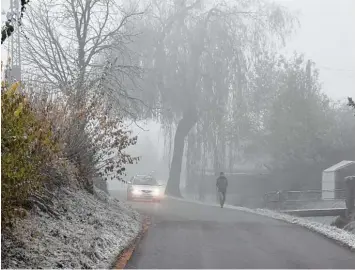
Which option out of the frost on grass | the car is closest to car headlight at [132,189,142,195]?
the car

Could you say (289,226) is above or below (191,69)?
below

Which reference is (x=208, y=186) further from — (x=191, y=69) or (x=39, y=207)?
(x=39, y=207)

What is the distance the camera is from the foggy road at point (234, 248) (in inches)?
380

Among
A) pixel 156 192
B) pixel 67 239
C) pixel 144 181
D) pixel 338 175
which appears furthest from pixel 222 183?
pixel 67 239

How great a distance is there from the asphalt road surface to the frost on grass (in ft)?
1.80

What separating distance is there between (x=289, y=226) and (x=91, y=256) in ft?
29.3

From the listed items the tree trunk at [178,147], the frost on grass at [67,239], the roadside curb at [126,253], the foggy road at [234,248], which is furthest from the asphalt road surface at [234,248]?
the tree trunk at [178,147]

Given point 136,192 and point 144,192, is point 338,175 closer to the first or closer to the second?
point 144,192

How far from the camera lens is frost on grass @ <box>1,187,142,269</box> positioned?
24.5ft

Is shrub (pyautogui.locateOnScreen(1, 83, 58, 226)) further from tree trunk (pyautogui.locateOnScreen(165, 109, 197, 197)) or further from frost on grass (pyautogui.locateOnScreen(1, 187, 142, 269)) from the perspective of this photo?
tree trunk (pyautogui.locateOnScreen(165, 109, 197, 197))

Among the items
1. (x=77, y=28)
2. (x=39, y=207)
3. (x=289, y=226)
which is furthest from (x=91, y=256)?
(x=77, y=28)

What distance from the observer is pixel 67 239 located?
29.2 feet

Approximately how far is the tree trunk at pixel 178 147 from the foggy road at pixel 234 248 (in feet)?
61.7

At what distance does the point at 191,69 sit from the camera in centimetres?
3234
